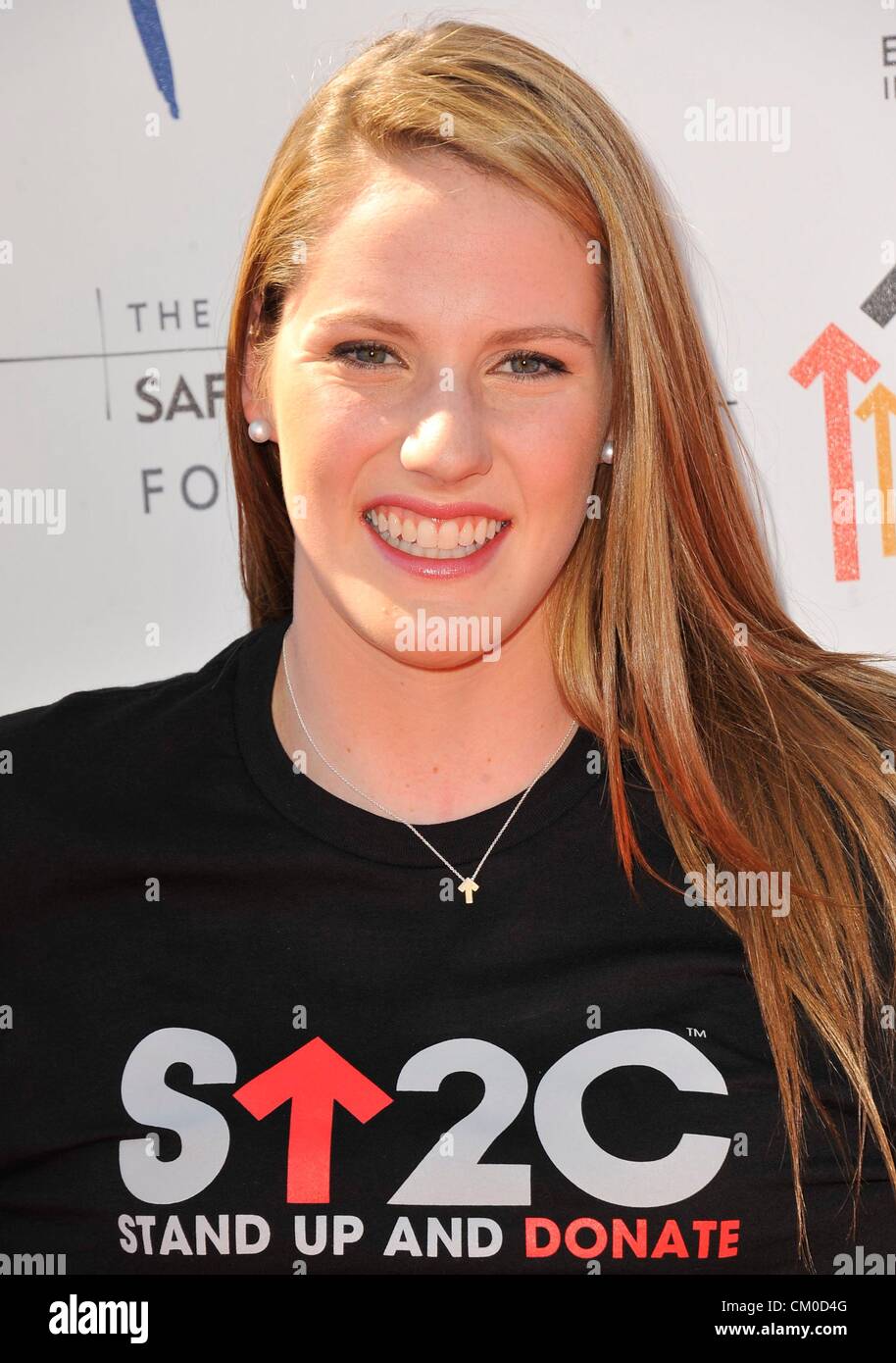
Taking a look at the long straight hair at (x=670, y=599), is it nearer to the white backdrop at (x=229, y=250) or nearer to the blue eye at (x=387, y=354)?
the blue eye at (x=387, y=354)

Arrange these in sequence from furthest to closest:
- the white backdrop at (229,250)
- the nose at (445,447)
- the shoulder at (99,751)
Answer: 1. the white backdrop at (229,250)
2. the shoulder at (99,751)
3. the nose at (445,447)

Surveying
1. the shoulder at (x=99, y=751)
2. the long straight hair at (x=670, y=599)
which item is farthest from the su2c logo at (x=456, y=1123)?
the shoulder at (x=99, y=751)

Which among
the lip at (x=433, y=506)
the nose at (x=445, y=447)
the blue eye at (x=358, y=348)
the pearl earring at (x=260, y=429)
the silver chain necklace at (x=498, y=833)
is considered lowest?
→ the silver chain necklace at (x=498, y=833)

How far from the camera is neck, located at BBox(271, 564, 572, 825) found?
1.34 metres

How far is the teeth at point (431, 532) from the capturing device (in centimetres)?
125

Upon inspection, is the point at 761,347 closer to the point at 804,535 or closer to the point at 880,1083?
the point at 804,535

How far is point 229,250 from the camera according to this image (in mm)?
1680

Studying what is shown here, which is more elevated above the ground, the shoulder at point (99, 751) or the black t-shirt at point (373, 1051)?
the shoulder at point (99, 751)

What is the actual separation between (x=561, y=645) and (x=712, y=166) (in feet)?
2.09

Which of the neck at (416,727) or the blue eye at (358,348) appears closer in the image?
the blue eye at (358,348)

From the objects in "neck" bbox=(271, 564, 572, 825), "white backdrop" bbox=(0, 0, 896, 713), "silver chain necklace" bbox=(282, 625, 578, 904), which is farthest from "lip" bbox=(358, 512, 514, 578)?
"white backdrop" bbox=(0, 0, 896, 713)

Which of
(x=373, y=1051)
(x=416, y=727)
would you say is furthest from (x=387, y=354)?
(x=373, y=1051)

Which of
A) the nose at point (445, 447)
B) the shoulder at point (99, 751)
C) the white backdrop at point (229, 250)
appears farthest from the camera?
the white backdrop at point (229, 250)

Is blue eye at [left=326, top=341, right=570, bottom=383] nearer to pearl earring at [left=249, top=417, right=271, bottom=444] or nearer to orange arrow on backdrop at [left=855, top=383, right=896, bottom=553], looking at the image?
pearl earring at [left=249, top=417, right=271, bottom=444]
